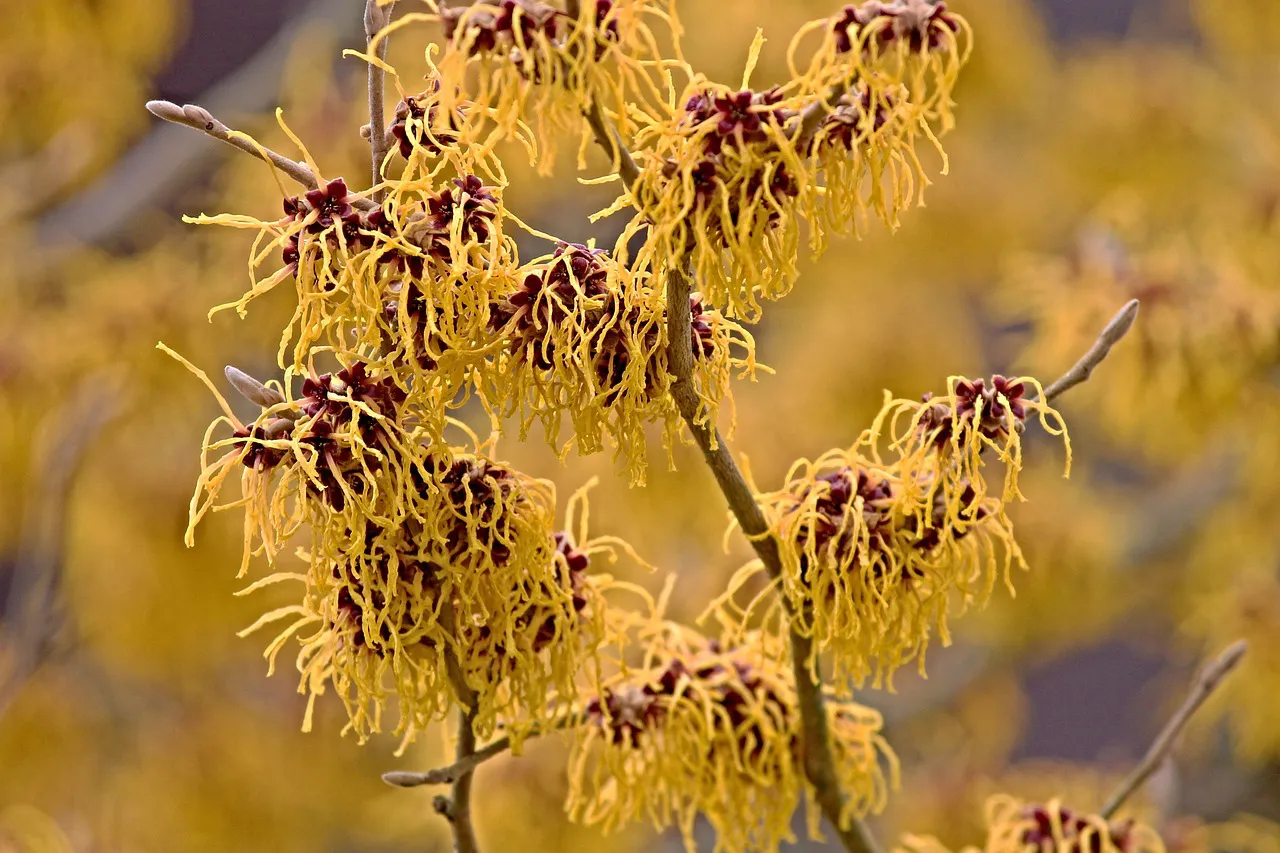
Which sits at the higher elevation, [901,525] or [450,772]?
[901,525]

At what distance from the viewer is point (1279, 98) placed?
1.95 meters

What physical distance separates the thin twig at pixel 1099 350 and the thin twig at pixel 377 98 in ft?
0.78

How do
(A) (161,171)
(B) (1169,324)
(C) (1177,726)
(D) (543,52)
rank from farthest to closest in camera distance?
(A) (161,171), (B) (1169,324), (C) (1177,726), (D) (543,52)

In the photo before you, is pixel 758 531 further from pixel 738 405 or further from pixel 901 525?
pixel 738 405

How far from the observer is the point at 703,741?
540 millimetres

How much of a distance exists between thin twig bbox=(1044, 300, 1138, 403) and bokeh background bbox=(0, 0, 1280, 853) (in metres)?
0.45

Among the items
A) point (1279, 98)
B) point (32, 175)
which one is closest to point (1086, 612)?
point (1279, 98)

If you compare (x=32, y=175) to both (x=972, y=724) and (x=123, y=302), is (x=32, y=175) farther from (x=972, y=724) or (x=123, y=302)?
(x=972, y=724)

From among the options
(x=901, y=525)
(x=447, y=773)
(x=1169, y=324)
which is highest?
(x=1169, y=324)

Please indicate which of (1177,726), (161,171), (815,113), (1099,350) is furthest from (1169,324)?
(161,171)

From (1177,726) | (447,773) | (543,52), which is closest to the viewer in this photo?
(543,52)

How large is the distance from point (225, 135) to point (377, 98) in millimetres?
49

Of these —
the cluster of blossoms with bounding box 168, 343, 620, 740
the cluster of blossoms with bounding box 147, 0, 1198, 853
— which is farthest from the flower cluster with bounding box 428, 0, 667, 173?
the cluster of blossoms with bounding box 168, 343, 620, 740

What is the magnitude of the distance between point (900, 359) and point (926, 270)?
21 centimetres
